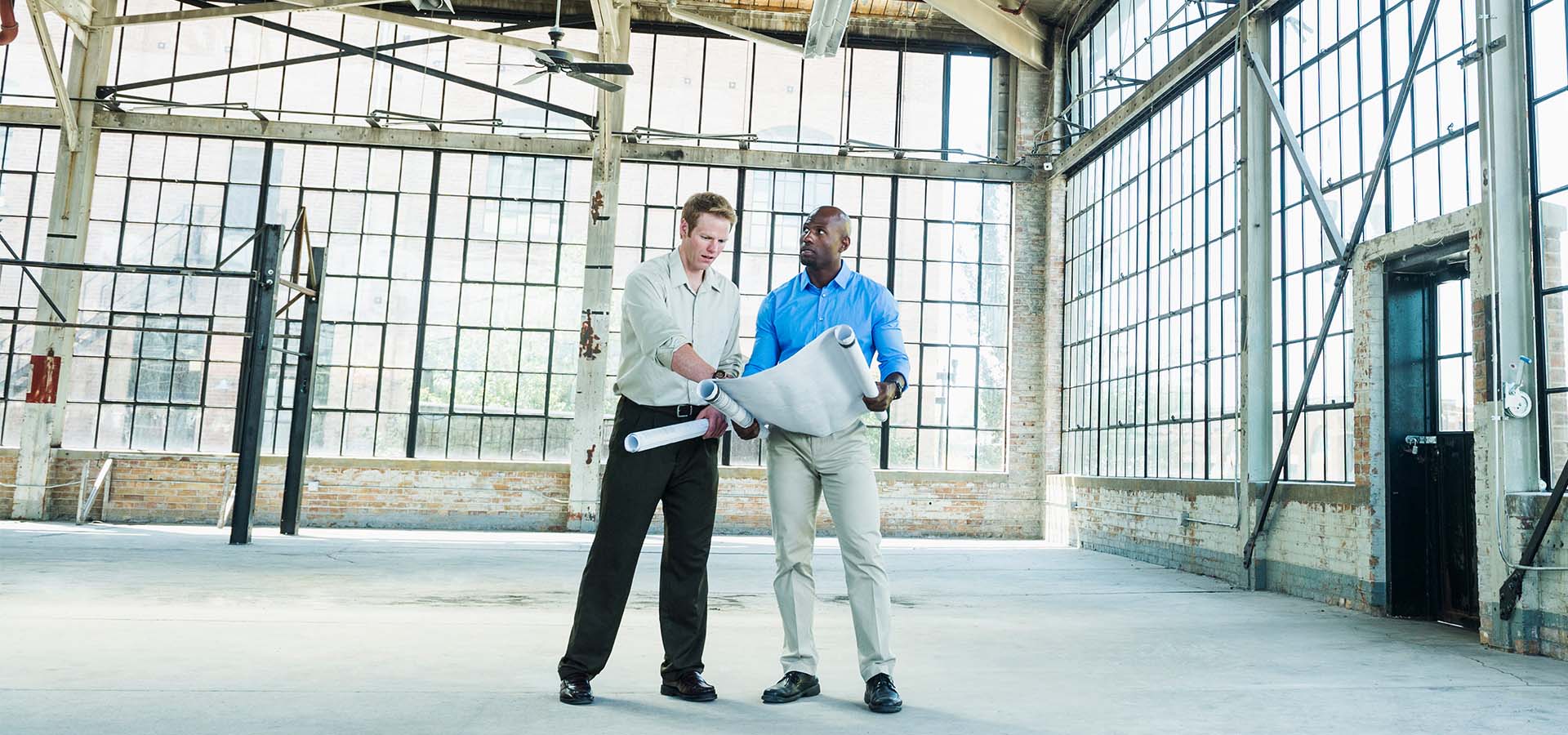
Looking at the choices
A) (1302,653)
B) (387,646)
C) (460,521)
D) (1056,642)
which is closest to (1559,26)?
(1302,653)

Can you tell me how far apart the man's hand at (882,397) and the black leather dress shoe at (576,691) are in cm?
111

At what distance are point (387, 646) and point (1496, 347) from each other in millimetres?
5068

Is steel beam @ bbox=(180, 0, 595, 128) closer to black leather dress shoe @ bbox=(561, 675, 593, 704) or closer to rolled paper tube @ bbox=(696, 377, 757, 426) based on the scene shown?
rolled paper tube @ bbox=(696, 377, 757, 426)

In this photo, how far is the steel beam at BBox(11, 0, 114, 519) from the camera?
39.2ft

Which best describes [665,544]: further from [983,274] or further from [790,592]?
[983,274]

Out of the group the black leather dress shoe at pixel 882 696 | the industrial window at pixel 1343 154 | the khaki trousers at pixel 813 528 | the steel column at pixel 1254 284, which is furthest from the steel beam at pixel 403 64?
the black leather dress shoe at pixel 882 696

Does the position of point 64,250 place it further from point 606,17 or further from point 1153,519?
point 1153,519

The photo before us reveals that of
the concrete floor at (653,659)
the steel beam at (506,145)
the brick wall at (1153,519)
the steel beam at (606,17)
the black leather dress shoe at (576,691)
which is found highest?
the steel beam at (606,17)

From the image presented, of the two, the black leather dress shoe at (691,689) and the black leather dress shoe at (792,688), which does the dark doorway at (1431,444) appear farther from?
the black leather dress shoe at (691,689)

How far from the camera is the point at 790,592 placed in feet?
10.3

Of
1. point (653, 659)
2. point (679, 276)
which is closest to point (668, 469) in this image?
point (679, 276)

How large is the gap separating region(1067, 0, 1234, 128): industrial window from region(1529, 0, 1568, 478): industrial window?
4.16 metres

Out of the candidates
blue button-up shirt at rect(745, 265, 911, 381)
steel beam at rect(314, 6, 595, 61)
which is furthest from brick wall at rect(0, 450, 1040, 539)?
blue button-up shirt at rect(745, 265, 911, 381)

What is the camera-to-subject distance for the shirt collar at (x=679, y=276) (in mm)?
3149
